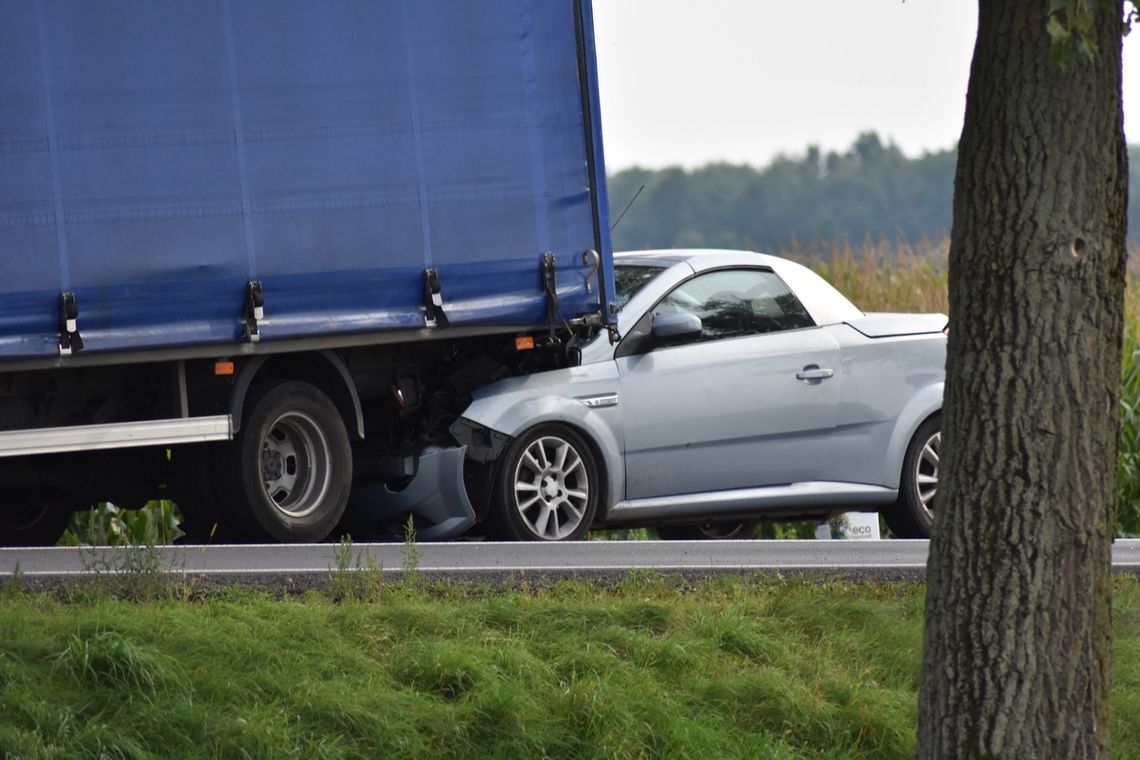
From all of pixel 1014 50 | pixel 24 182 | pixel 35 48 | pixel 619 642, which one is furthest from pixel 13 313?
pixel 1014 50

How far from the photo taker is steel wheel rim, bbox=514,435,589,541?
10.6 metres

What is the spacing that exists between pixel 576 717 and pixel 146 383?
394 cm

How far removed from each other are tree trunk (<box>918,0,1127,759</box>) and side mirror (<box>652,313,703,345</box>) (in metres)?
4.87

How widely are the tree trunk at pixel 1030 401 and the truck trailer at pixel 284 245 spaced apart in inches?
182

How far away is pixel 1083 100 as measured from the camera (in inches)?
227

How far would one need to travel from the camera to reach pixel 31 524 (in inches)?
452

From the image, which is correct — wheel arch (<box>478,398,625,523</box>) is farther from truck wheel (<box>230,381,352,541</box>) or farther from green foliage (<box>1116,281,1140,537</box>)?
green foliage (<box>1116,281,1140,537</box>)

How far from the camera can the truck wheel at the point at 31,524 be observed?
11375 millimetres

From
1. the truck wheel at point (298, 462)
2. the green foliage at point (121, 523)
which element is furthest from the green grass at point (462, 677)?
the green foliage at point (121, 523)

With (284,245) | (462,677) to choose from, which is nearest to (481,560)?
(284,245)

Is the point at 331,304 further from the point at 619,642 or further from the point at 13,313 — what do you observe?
the point at 619,642

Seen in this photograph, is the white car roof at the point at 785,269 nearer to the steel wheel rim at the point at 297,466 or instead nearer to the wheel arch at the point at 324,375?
the wheel arch at the point at 324,375

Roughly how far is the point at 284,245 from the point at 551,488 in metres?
2.10

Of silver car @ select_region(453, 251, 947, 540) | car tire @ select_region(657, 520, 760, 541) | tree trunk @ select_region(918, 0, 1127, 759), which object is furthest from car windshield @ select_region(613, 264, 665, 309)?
tree trunk @ select_region(918, 0, 1127, 759)
